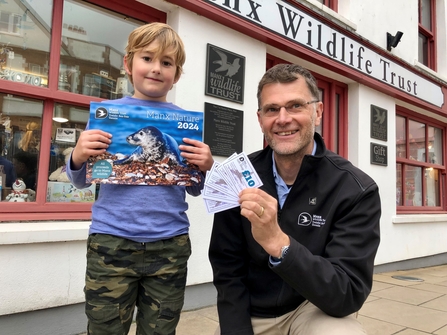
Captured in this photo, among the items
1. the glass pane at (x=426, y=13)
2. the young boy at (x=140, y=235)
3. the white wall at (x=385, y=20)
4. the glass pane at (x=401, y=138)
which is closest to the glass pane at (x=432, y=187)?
the glass pane at (x=401, y=138)

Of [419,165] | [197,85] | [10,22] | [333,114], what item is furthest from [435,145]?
[10,22]

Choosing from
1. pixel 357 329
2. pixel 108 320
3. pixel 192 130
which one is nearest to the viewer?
pixel 357 329

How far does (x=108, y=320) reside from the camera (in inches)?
61.1

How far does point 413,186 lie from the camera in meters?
6.75

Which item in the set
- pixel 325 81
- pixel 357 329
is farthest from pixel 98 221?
pixel 325 81

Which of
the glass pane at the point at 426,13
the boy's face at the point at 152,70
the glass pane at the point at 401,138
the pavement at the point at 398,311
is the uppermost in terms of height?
the glass pane at the point at 426,13

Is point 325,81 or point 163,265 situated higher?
point 325,81

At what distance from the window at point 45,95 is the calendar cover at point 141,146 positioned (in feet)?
4.77

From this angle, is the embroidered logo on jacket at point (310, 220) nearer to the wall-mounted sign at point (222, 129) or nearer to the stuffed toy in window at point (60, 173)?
the wall-mounted sign at point (222, 129)

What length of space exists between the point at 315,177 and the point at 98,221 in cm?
102

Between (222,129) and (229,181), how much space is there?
7.30 feet

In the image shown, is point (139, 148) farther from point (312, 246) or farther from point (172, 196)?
point (312, 246)

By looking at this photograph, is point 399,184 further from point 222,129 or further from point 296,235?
point 296,235

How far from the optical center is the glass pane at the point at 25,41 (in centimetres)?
271
